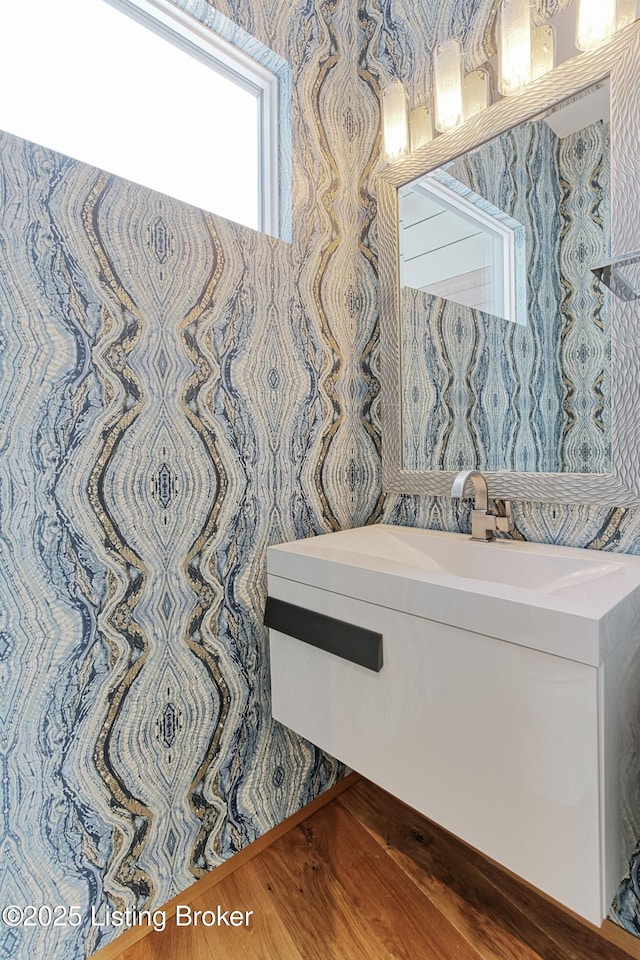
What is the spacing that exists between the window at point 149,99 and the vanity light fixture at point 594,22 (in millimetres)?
781

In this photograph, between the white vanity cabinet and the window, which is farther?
the window

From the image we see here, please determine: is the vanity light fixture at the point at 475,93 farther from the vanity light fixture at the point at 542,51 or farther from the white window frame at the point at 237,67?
the white window frame at the point at 237,67

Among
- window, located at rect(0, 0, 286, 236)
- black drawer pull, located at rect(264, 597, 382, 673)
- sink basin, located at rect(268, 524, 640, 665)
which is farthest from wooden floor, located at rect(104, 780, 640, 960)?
window, located at rect(0, 0, 286, 236)

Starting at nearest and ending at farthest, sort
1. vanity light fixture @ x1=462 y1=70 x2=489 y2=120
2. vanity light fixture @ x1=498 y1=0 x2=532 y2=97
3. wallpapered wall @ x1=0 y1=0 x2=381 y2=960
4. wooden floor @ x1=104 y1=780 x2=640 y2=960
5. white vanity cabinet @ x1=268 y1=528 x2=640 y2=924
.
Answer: white vanity cabinet @ x1=268 y1=528 x2=640 y2=924 < wallpapered wall @ x1=0 y1=0 x2=381 y2=960 < wooden floor @ x1=104 y1=780 x2=640 y2=960 < vanity light fixture @ x1=498 y1=0 x2=532 y2=97 < vanity light fixture @ x1=462 y1=70 x2=489 y2=120

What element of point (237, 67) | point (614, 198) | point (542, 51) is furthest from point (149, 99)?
point (614, 198)

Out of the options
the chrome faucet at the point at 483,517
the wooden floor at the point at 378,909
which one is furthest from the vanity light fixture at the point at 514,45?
the wooden floor at the point at 378,909

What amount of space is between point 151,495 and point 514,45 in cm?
139

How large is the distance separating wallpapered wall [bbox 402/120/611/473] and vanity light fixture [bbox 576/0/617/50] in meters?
0.16

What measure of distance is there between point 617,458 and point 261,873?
1.35 meters

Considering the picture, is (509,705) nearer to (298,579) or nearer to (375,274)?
(298,579)

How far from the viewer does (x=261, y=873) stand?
1.25 metres

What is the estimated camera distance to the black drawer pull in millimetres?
1010

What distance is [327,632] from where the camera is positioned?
110cm

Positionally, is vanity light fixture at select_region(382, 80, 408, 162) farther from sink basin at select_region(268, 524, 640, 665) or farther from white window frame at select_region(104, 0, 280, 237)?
sink basin at select_region(268, 524, 640, 665)
